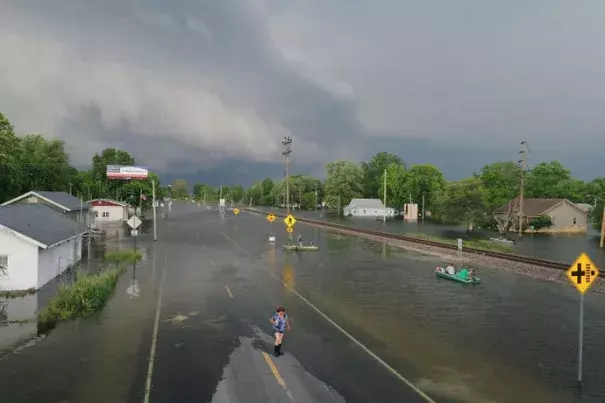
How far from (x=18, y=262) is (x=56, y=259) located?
4634mm

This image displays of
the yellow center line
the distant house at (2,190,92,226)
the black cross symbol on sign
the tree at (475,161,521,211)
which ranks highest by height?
the tree at (475,161,521,211)

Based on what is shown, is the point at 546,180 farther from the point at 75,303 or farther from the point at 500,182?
the point at 75,303

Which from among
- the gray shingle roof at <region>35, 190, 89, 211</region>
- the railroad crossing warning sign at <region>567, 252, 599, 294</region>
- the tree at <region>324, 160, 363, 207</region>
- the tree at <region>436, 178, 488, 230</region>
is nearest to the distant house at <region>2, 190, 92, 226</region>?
the gray shingle roof at <region>35, 190, 89, 211</region>

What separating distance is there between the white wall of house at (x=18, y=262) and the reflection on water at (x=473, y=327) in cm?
1349

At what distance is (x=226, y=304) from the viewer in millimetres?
22969

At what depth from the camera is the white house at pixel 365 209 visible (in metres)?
147

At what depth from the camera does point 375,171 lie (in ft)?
619

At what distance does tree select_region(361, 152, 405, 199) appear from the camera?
182 m

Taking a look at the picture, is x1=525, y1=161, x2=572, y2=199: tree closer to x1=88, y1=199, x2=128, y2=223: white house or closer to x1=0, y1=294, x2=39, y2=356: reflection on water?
x1=88, y1=199, x2=128, y2=223: white house

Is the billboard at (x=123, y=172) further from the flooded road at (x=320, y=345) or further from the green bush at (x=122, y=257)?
the flooded road at (x=320, y=345)

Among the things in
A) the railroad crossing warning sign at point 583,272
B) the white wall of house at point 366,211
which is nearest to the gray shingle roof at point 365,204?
the white wall of house at point 366,211

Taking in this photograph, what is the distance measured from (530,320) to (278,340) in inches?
480

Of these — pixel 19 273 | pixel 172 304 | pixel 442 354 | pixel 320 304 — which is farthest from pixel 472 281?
pixel 19 273

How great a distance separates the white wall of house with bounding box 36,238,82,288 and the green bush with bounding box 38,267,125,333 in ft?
11.7
